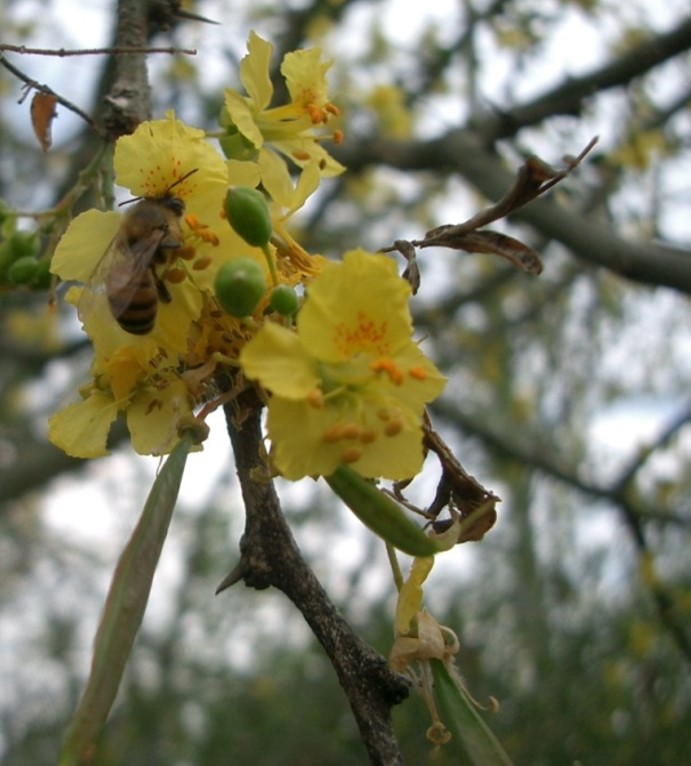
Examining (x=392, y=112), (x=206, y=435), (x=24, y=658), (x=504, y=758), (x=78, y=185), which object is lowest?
(x=504, y=758)

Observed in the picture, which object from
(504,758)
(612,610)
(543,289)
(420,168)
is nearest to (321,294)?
(504,758)

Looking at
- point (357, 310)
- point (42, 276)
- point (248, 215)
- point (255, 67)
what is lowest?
point (357, 310)

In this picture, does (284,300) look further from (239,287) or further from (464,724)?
(464,724)

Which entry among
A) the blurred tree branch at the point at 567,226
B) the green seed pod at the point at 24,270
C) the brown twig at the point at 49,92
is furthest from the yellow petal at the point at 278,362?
the blurred tree branch at the point at 567,226

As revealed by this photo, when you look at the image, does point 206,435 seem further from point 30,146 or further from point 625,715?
point 30,146

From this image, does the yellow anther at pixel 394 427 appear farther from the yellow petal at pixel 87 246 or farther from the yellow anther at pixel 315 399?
the yellow petal at pixel 87 246

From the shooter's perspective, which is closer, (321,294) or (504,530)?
(321,294)

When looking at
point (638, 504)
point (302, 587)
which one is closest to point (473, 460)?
point (638, 504)
